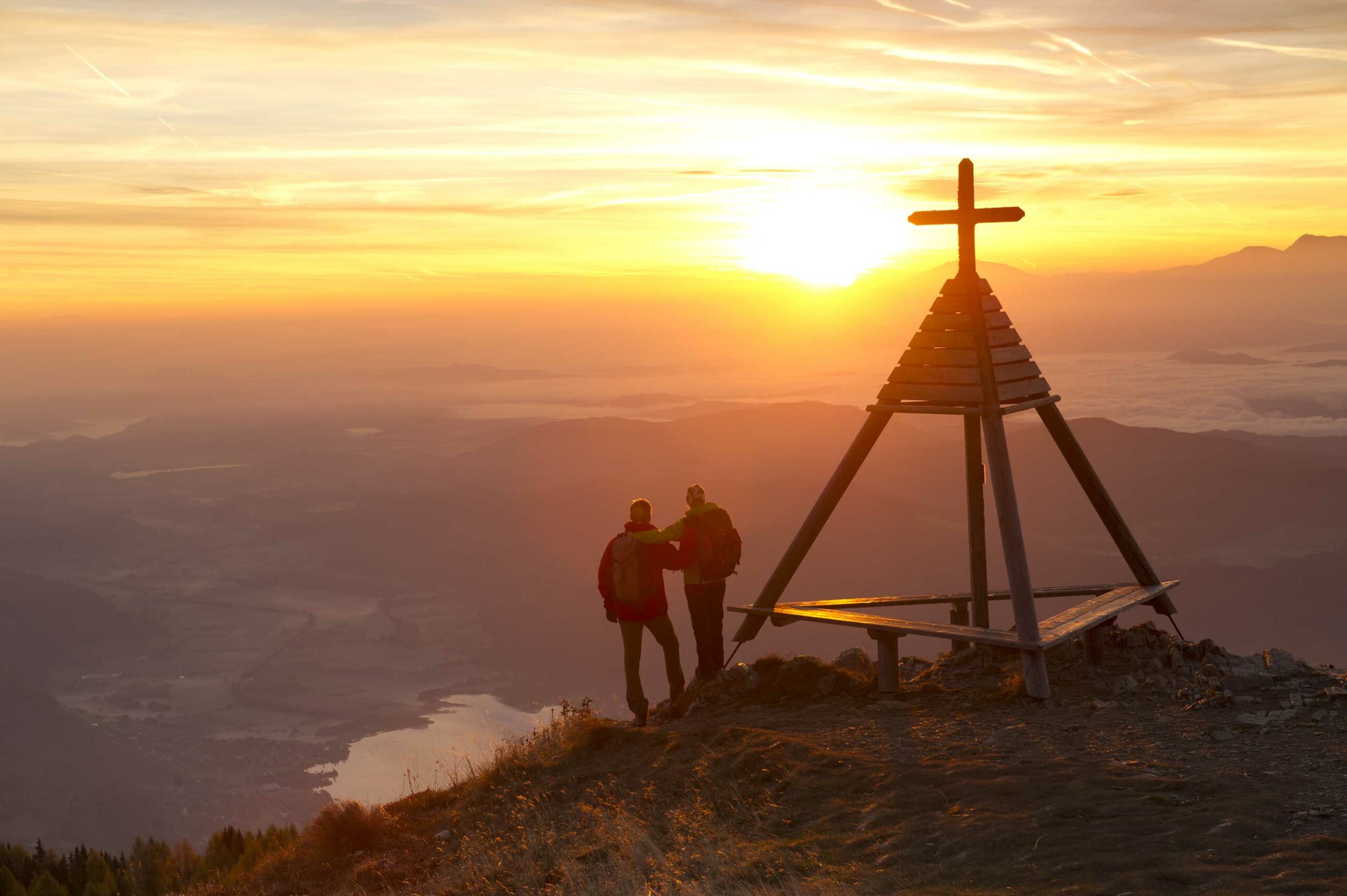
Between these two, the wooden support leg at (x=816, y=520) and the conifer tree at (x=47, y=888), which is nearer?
the wooden support leg at (x=816, y=520)

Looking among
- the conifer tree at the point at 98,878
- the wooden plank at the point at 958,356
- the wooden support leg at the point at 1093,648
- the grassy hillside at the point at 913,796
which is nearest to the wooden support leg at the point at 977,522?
the grassy hillside at the point at 913,796

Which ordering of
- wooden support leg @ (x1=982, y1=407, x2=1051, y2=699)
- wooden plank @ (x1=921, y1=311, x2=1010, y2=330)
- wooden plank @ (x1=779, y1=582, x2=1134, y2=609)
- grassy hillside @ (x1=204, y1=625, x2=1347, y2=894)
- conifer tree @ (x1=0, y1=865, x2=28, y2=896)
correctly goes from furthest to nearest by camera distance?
conifer tree @ (x1=0, y1=865, x2=28, y2=896), wooden plank @ (x1=779, y1=582, x2=1134, y2=609), wooden plank @ (x1=921, y1=311, x2=1010, y2=330), wooden support leg @ (x1=982, y1=407, x2=1051, y2=699), grassy hillside @ (x1=204, y1=625, x2=1347, y2=894)

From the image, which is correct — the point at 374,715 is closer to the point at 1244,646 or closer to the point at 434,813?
the point at 1244,646

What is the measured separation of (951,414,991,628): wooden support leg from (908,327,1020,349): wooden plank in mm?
1059

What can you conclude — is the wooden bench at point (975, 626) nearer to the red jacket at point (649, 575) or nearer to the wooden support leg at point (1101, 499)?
the wooden support leg at point (1101, 499)

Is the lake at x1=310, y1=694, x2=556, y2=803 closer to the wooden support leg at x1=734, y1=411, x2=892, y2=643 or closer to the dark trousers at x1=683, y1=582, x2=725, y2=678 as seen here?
the dark trousers at x1=683, y1=582, x2=725, y2=678

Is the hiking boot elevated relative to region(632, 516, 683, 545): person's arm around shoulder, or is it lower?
lower

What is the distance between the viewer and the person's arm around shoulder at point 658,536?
10781 millimetres

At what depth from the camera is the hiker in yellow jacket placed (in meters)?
11.0

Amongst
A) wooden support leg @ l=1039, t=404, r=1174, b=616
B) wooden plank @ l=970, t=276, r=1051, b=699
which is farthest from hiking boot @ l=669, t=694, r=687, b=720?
wooden support leg @ l=1039, t=404, r=1174, b=616

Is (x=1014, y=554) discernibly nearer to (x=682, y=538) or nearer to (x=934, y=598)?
(x=934, y=598)

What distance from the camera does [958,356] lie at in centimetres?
1097

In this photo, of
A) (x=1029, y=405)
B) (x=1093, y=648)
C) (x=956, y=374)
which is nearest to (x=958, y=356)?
(x=956, y=374)

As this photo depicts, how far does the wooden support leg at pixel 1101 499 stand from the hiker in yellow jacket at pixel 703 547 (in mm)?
3695
